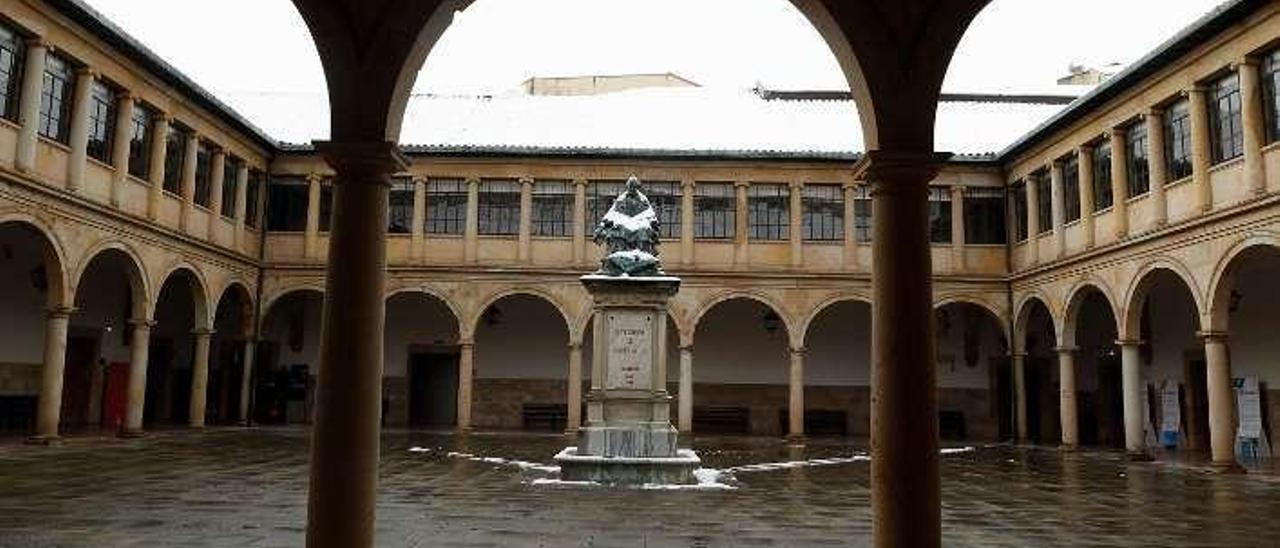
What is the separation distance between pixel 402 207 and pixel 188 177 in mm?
5981

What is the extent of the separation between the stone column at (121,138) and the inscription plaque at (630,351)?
39.7 feet

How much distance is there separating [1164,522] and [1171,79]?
1194cm

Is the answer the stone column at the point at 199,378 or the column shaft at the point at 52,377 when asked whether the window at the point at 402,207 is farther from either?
the column shaft at the point at 52,377

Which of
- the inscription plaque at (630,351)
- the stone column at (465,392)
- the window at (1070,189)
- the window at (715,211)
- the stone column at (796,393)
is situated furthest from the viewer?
the window at (715,211)

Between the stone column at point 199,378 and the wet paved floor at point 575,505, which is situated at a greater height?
the stone column at point 199,378

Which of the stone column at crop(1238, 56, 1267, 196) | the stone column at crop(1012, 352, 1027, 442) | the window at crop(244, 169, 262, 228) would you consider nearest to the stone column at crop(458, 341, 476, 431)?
the window at crop(244, 169, 262, 228)

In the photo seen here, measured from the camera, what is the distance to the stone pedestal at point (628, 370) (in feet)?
45.3

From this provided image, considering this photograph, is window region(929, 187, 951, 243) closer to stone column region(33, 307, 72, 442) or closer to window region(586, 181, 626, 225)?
window region(586, 181, 626, 225)

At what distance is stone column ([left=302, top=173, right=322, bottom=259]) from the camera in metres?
27.8

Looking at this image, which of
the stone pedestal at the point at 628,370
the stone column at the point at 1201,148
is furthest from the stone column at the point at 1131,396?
the stone pedestal at the point at 628,370

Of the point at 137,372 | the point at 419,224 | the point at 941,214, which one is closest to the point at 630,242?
the point at 137,372

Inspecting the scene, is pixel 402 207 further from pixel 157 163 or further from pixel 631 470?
pixel 631 470

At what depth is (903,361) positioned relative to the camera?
5.32 meters

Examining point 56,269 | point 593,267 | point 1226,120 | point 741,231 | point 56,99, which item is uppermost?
point 56,99
